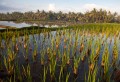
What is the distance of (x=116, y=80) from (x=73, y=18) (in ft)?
397

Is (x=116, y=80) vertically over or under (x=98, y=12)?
under

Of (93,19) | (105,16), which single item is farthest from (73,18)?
(105,16)

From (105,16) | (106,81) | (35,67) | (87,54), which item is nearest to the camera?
(106,81)

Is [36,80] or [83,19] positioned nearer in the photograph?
[36,80]

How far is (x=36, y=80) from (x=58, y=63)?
2475mm

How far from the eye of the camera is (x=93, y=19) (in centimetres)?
10481

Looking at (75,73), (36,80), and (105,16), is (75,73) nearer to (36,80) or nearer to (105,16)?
(36,80)

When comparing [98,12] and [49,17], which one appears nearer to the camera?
[98,12]

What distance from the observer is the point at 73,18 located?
418ft

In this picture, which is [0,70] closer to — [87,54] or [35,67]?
[35,67]

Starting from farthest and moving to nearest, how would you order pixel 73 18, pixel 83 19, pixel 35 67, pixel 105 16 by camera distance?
1. pixel 73 18
2. pixel 83 19
3. pixel 105 16
4. pixel 35 67

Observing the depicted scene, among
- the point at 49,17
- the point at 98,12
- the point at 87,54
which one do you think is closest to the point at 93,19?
the point at 98,12

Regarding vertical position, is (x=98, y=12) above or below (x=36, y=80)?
above

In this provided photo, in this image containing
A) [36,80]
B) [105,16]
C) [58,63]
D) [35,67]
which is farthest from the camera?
[105,16]
